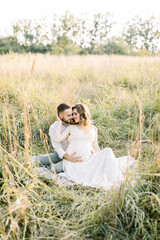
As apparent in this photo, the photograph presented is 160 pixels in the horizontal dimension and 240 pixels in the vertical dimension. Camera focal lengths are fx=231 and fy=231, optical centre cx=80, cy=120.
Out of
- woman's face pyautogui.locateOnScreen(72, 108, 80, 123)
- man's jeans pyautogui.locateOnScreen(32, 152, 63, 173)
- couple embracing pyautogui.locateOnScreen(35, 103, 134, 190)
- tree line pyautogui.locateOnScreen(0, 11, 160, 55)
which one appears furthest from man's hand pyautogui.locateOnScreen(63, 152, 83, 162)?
tree line pyautogui.locateOnScreen(0, 11, 160, 55)

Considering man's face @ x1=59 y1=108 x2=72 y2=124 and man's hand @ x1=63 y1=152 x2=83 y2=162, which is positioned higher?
man's face @ x1=59 y1=108 x2=72 y2=124

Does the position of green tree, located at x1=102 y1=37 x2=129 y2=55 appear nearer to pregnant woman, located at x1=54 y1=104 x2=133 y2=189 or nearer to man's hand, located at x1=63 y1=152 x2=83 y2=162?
pregnant woman, located at x1=54 y1=104 x2=133 y2=189

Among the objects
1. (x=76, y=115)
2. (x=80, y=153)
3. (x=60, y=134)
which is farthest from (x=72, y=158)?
(x=76, y=115)

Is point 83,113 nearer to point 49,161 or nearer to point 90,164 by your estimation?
point 90,164

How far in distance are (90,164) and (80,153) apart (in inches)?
9.0

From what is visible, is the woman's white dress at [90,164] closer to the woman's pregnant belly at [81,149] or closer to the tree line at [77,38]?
the woman's pregnant belly at [81,149]

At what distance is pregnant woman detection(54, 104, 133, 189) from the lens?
2787 mm

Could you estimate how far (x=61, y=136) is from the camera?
3.23 meters

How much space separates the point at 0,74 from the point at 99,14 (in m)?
29.6

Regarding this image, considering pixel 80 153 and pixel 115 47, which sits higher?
pixel 115 47

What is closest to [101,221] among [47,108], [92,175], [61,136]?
[92,175]

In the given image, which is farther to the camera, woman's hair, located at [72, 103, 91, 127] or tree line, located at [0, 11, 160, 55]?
tree line, located at [0, 11, 160, 55]

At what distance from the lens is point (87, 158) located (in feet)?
10.3

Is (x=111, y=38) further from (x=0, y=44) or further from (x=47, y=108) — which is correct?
(x=47, y=108)
